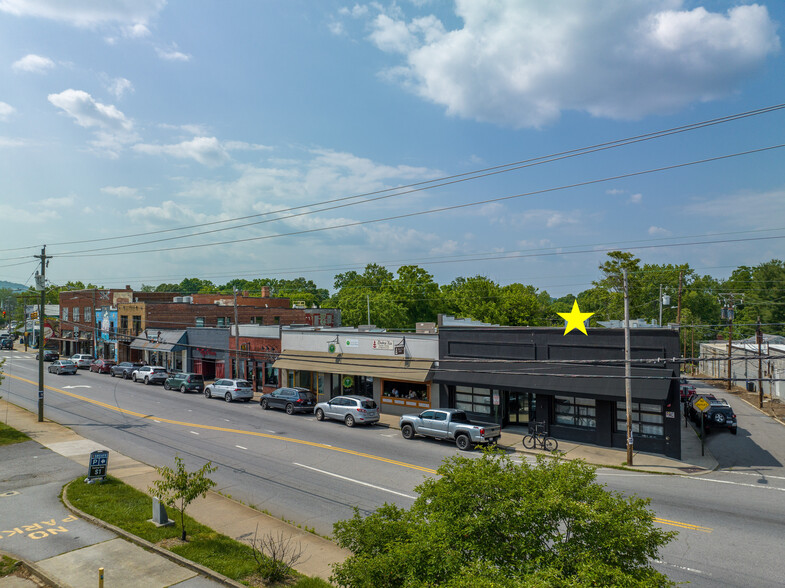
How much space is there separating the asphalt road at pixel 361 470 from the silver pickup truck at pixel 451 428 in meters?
0.66

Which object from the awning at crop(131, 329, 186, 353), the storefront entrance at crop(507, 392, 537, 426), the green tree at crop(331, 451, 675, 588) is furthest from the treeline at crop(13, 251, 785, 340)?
the green tree at crop(331, 451, 675, 588)

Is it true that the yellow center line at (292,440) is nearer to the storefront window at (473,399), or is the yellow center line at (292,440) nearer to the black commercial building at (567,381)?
the black commercial building at (567,381)

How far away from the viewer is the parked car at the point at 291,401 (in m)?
33.1

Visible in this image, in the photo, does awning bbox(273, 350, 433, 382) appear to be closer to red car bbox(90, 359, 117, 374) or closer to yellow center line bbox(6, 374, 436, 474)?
yellow center line bbox(6, 374, 436, 474)

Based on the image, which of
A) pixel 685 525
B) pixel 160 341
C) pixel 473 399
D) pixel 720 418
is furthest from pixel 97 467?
pixel 160 341

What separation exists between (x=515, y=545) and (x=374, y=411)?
Result: 2364cm

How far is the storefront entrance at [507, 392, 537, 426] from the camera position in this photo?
1145 inches

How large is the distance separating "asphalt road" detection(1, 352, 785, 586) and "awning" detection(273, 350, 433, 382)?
3.91 metres

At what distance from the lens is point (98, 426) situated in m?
28.2

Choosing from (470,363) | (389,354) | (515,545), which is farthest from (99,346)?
(515,545)

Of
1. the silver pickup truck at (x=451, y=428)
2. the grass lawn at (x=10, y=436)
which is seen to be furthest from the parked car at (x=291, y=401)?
the grass lawn at (x=10, y=436)

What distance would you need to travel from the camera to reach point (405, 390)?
32.7m

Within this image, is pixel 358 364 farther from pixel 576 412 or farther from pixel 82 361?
pixel 82 361

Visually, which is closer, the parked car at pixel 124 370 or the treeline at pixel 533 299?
the parked car at pixel 124 370
